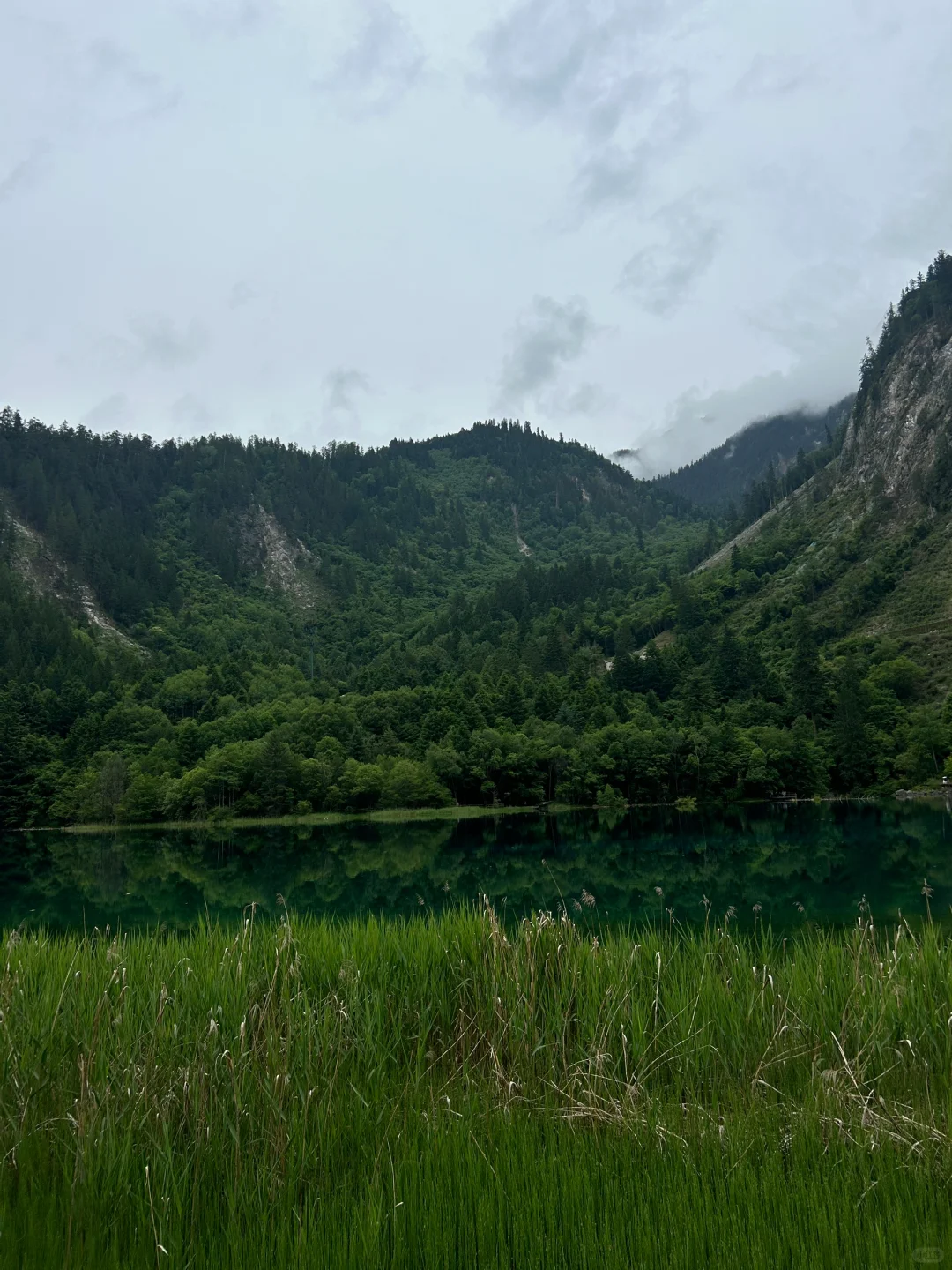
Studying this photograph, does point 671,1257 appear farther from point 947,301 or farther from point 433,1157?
point 947,301

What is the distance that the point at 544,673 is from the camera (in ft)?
447

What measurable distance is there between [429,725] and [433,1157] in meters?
106

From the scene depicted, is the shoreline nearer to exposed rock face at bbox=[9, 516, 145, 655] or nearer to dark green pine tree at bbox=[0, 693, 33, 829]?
dark green pine tree at bbox=[0, 693, 33, 829]

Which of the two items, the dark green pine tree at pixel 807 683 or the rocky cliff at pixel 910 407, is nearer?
the dark green pine tree at pixel 807 683

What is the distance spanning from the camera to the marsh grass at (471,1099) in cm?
457

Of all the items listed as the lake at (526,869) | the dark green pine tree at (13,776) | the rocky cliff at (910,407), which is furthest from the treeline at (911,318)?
the dark green pine tree at (13,776)

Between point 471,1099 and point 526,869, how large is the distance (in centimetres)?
3937

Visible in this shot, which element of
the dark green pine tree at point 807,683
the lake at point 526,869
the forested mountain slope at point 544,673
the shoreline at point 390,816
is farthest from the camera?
the dark green pine tree at point 807,683

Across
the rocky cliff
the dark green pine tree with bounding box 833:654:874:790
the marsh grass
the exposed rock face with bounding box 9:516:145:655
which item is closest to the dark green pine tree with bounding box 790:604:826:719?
the dark green pine tree with bounding box 833:654:874:790

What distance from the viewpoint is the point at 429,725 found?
110500mm

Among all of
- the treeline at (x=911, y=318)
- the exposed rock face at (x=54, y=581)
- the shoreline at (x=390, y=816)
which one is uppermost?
the treeline at (x=911, y=318)

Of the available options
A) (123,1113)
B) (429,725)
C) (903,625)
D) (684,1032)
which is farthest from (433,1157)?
(903,625)

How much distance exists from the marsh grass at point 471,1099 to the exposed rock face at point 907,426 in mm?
160651

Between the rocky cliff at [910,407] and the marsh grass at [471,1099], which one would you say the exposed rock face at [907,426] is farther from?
the marsh grass at [471,1099]
